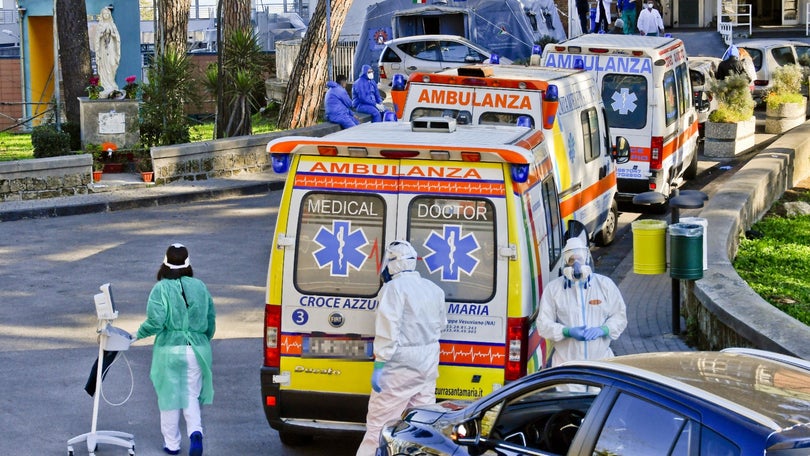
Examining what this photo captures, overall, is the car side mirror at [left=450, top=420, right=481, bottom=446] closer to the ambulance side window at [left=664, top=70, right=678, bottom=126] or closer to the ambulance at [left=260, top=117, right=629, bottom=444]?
the ambulance at [left=260, top=117, right=629, bottom=444]

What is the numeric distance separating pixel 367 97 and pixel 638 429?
1991cm

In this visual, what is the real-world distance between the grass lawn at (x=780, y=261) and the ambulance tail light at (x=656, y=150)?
171 cm

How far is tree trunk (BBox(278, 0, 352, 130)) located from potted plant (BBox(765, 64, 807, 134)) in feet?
30.7

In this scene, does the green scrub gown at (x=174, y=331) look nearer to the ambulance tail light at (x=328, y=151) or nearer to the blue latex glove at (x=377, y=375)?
the ambulance tail light at (x=328, y=151)

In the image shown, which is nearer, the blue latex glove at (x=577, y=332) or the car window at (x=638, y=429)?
the car window at (x=638, y=429)

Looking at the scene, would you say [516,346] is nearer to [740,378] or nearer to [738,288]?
[740,378]

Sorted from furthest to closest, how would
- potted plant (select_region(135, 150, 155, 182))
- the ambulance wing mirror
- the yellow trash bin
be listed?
potted plant (select_region(135, 150, 155, 182))
the ambulance wing mirror
the yellow trash bin

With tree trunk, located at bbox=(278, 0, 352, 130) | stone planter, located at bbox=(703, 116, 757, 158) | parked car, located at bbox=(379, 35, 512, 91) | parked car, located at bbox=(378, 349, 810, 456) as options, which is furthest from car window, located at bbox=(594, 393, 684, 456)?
parked car, located at bbox=(379, 35, 512, 91)

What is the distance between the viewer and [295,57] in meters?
35.0

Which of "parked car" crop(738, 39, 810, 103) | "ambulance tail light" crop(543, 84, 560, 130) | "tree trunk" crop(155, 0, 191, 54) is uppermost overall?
"tree trunk" crop(155, 0, 191, 54)

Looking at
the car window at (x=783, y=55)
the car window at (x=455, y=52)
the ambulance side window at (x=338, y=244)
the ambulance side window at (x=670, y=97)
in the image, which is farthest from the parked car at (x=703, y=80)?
the ambulance side window at (x=338, y=244)

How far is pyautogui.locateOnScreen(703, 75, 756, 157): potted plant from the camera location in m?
24.5

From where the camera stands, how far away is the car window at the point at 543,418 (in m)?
6.14

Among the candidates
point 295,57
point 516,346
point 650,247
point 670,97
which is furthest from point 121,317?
point 295,57
